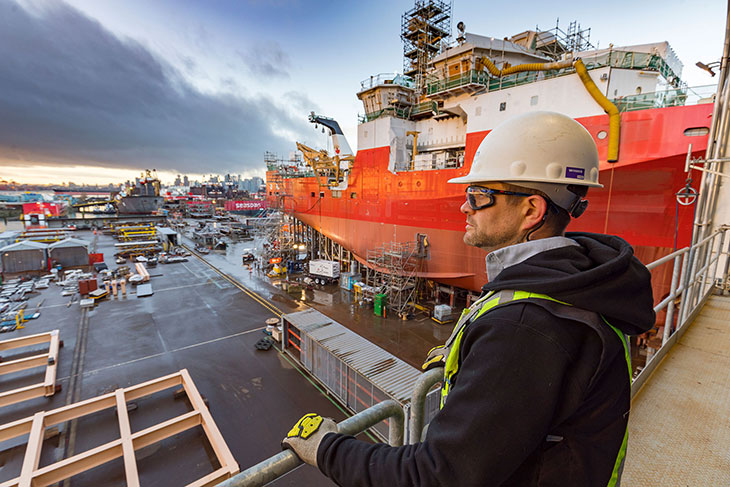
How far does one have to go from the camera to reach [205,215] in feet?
196

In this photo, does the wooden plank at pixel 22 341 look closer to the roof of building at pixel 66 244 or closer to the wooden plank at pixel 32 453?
the wooden plank at pixel 32 453

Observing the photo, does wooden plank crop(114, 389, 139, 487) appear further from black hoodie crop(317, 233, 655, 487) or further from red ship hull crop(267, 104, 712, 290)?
red ship hull crop(267, 104, 712, 290)

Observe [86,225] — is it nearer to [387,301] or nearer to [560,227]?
[387,301]

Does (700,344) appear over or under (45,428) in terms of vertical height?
over

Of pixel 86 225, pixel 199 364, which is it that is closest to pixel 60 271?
pixel 199 364

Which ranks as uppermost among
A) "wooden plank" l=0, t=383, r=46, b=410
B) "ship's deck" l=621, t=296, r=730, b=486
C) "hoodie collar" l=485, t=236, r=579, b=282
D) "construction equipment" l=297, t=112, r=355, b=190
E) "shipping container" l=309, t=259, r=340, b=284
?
"construction equipment" l=297, t=112, r=355, b=190

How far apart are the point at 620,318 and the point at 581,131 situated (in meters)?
0.97

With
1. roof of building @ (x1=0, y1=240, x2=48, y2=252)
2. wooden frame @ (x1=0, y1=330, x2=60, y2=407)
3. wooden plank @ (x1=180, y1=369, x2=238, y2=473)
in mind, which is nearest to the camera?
wooden plank @ (x1=180, y1=369, x2=238, y2=473)

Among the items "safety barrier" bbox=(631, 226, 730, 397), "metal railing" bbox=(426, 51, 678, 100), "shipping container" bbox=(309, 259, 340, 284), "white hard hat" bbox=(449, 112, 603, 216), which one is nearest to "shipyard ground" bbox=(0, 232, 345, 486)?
"shipping container" bbox=(309, 259, 340, 284)

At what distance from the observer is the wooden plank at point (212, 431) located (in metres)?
5.80

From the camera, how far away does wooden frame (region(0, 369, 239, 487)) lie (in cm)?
543

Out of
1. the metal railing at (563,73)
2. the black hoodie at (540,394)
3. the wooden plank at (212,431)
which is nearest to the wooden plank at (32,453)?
the wooden plank at (212,431)

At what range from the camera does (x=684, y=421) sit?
7.84 feet

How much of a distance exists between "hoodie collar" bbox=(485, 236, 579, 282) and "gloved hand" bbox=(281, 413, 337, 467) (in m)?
0.90
